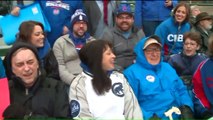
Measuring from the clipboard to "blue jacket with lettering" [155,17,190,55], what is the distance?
1.60 meters

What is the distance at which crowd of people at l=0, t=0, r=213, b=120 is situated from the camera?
11.7ft

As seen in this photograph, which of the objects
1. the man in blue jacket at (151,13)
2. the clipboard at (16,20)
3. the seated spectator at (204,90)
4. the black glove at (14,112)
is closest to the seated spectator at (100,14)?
the man in blue jacket at (151,13)

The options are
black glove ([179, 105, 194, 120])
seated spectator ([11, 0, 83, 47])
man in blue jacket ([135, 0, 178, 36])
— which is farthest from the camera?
man in blue jacket ([135, 0, 178, 36])

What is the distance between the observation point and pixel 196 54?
509 cm

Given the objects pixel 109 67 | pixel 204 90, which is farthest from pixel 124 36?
pixel 109 67

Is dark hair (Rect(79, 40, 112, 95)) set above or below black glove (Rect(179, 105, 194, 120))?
above

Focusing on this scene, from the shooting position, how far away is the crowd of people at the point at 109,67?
355 cm

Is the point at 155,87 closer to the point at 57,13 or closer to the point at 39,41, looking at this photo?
the point at 39,41

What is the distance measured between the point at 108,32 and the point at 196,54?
46.2 inches

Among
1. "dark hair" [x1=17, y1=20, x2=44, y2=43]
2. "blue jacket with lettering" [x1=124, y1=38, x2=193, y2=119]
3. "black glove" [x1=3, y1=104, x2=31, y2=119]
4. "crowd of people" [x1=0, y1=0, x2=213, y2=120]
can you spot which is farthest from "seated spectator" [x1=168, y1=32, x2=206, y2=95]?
"black glove" [x1=3, y1=104, x2=31, y2=119]

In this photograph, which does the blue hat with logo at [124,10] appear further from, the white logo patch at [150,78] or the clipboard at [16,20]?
the white logo patch at [150,78]

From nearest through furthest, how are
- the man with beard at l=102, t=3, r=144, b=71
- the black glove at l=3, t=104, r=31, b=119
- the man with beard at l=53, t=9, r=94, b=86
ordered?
1. the black glove at l=3, t=104, r=31, b=119
2. the man with beard at l=53, t=9, r=94, b=86
3. the man with beard at l=102, t=3, r=144, b=71

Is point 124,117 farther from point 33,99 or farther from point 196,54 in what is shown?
point 196,54

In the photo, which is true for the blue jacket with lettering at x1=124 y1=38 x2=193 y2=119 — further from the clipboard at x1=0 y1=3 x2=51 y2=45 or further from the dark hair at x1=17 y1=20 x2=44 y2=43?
the clipboard at x1=0 y1=3 x2=51 y2=45
